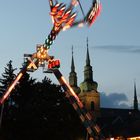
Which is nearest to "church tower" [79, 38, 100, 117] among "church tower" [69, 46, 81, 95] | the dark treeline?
"church tower" [69, 46, 81, 95]

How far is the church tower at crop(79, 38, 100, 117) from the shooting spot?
13388cm

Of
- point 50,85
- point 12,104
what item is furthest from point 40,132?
point 50,85

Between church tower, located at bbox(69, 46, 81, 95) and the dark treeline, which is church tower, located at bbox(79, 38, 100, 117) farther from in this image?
the dark treeline

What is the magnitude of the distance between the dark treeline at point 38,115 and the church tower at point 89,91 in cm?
5152

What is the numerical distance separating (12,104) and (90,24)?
40313 millimetres

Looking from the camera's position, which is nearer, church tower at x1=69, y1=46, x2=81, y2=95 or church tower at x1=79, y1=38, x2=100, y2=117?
church tower at x1=79, y1=38, x2=100, y2=117

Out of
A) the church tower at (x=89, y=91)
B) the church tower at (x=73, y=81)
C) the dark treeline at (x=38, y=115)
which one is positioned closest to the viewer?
the dark treeline at (x=38, y=115)

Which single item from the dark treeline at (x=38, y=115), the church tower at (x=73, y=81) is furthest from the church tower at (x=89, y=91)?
the dark treeline at (x=38, y=115)

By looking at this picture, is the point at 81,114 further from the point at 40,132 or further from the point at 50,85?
the point at 50,85

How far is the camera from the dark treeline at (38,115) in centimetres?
6550

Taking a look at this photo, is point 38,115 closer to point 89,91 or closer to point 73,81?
point 89,91

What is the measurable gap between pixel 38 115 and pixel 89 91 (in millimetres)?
67253

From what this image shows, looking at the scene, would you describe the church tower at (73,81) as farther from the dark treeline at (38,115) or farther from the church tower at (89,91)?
the dark treeline at (38,115)

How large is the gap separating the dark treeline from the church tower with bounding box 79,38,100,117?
2028 inches
